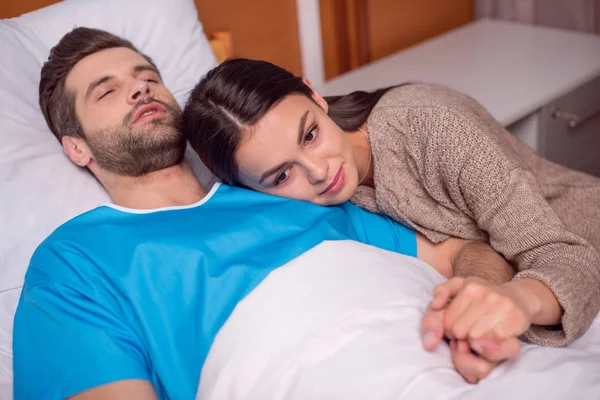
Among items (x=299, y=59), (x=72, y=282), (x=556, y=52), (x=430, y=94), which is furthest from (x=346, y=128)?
(x=556, y=52)

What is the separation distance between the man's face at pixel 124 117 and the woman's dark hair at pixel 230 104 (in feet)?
0.15

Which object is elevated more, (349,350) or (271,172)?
(271,172)

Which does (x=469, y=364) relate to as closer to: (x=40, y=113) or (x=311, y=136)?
(x=311, y=136)

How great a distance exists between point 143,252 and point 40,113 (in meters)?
0.46

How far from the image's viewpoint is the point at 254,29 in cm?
202

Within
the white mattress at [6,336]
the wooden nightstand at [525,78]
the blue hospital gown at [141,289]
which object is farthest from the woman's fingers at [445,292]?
the wooden nightstand at [525,78]

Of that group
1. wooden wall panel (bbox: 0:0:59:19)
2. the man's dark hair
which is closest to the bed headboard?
wooden wall panel (bbox: 0:0:59:19)

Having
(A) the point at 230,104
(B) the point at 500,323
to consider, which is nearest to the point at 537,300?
(B) the point at 500,323

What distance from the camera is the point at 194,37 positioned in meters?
1.61

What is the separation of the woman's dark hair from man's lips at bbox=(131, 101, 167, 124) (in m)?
0.05

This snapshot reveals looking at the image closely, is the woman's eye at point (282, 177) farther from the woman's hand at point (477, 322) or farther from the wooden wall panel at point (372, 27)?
the wooden wall panel at point (372, 27)

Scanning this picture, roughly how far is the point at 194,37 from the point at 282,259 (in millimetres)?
695

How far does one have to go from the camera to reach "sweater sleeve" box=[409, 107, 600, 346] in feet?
3.59

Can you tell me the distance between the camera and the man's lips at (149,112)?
1.27 meters
